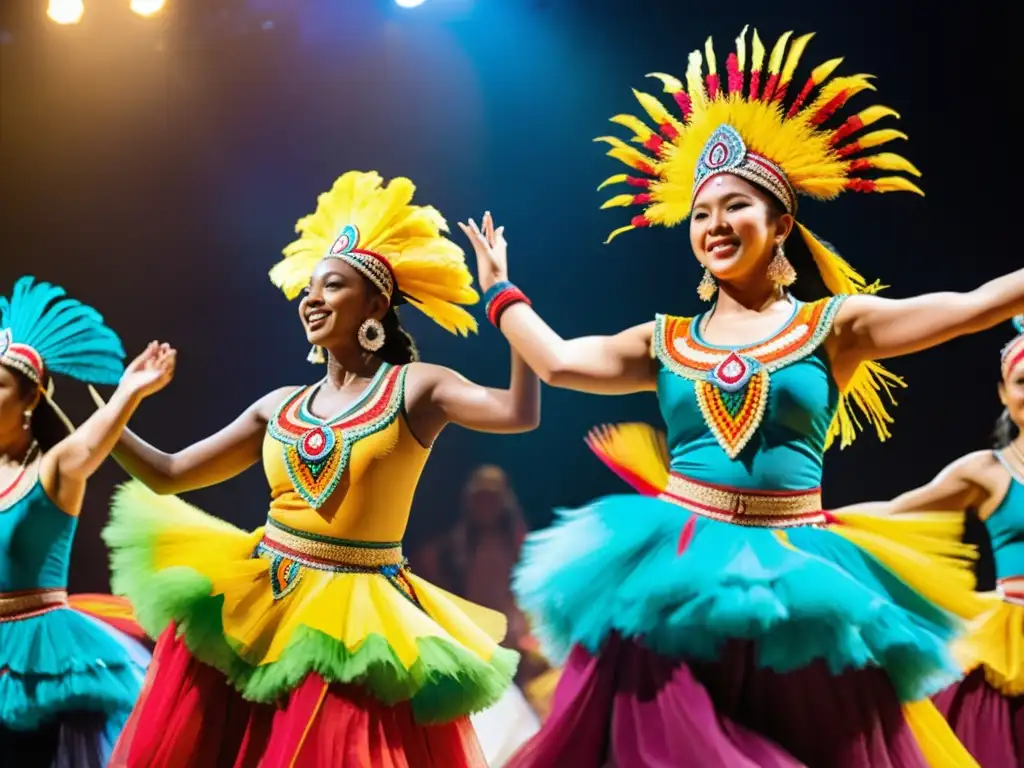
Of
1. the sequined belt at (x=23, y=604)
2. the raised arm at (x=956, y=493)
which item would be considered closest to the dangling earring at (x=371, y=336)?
the sequined belt at (x=23, y=604)

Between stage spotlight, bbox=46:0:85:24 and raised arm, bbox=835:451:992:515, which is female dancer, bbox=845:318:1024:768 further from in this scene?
stage spotlight, bbox=46:0:85:24

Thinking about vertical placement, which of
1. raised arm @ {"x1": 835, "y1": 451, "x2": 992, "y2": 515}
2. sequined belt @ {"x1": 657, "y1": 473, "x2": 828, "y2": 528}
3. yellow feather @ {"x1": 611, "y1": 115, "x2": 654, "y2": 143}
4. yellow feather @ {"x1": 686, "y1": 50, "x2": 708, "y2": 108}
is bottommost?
sequined belt @ {"x1": 657, "y1": 473, "x2": 828, "y2": 528}

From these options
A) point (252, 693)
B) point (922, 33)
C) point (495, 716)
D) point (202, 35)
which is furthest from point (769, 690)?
point (202, 35)

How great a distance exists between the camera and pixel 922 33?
3102mm

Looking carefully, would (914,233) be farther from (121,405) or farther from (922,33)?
(121,405)

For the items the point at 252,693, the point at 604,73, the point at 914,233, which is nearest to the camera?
the point at 252,693

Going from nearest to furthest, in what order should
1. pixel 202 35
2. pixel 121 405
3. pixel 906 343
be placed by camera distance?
pixel 906 343, pixel 121 405, pixel 202 35

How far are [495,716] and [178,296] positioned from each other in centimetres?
182

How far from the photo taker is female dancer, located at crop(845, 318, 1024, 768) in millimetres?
2604

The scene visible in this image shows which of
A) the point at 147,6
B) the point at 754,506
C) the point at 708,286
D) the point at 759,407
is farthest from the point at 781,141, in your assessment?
the point at 147,6

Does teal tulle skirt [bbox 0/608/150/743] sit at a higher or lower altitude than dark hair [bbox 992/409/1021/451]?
lower

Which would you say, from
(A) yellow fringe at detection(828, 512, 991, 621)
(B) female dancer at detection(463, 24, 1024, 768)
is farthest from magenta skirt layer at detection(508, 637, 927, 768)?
(A) yellow fringe at detection(828, 512, 991, 621)

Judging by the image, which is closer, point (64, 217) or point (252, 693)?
point (252, 693)

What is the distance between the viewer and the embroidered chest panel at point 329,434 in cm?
239
